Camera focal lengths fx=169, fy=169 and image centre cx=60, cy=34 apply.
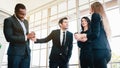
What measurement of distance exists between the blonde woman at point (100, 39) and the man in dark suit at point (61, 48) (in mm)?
685

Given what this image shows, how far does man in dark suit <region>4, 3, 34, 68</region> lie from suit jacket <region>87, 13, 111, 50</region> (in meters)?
0.74

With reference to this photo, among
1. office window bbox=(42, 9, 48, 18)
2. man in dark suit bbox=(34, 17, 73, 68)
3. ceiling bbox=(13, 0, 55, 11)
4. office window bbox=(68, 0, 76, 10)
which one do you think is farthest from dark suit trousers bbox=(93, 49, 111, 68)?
office window bbox=(42, 9, 48, 18)

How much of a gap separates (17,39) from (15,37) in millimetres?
33

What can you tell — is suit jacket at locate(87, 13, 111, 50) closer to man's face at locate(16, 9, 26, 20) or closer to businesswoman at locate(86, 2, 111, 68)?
businesswoman at locate(86, 2, 111, 68)

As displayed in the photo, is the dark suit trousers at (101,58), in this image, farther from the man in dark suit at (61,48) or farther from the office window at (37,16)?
the office window at (37,16)

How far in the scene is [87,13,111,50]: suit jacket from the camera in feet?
6.03

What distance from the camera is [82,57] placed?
7.03 ft

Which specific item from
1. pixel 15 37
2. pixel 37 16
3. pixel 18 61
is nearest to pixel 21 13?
pixel 15 37

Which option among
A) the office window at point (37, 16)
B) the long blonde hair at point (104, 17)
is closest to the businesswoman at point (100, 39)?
the long blonde hair at point (104, 17)

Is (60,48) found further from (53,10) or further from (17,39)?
(53,10)

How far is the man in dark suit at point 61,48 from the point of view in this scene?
255cm

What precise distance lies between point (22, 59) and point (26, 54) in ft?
0.25

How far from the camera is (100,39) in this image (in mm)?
1894

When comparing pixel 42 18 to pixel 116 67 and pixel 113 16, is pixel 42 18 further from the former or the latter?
pixel 116 67
